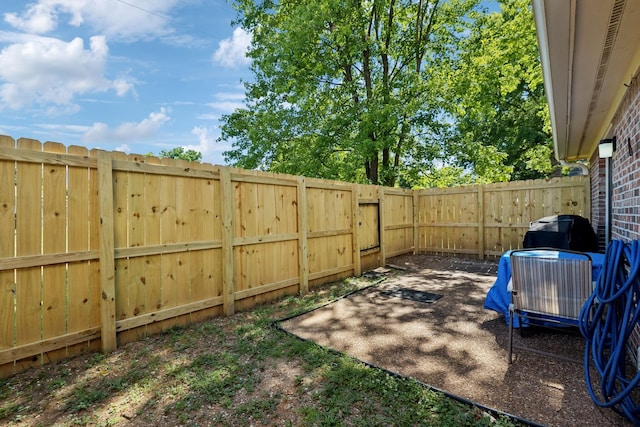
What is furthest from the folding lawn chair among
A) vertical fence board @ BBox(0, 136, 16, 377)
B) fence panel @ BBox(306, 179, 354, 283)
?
vertical fence board @ BBox(0, 136, 16, 377)

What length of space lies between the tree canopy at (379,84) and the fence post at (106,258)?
6.80 metres

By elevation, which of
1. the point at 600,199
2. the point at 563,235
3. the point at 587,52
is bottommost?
the point at 563,235

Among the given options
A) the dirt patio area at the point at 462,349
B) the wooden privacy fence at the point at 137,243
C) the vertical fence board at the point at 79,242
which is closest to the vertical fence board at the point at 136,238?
the wooden privacy fence at the point at 137,243

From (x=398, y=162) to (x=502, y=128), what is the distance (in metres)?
7.91

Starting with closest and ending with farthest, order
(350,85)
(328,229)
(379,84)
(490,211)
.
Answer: (328,229), (490,211), (379,84), (350,85)

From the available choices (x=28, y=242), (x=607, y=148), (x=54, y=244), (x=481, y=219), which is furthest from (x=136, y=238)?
(x=481, y=219)

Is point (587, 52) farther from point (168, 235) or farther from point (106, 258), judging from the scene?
point (106, 258)

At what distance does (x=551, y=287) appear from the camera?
2.47 m

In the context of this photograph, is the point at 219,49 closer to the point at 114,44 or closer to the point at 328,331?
the point at 114,44

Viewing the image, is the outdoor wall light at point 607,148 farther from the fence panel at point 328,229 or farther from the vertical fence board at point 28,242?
the vertical fence board at point 28,242

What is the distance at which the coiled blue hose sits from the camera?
5.47 feet

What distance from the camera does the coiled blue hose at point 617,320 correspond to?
1668 mm

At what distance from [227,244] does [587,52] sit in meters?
3.71

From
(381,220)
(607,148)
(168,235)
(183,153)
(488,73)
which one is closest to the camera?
(168,235)
